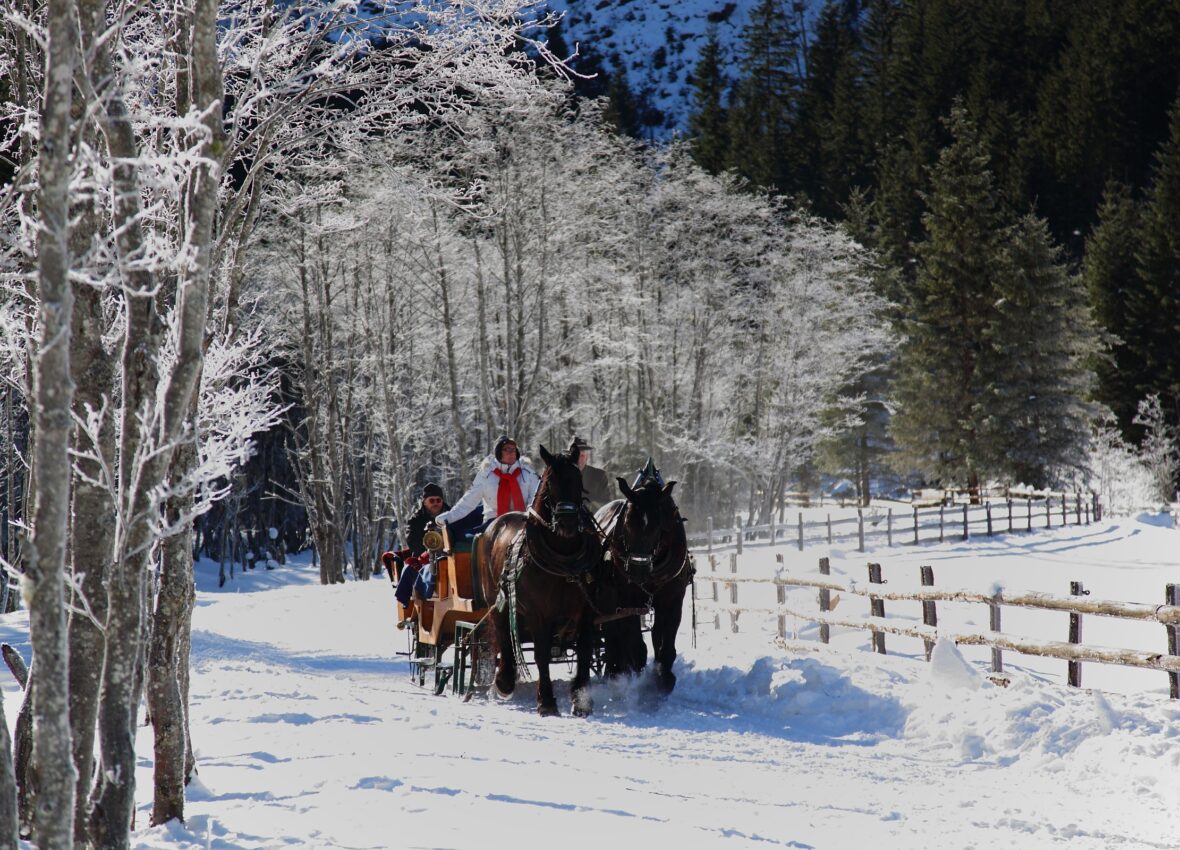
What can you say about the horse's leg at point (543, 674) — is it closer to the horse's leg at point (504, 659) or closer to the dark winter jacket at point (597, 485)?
the horse's leg at point (504, 659)

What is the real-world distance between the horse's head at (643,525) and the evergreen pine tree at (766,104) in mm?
48455

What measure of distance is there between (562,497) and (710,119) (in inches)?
2643

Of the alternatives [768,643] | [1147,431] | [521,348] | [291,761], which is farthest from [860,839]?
[1147,431]

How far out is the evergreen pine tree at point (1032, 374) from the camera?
143 feet

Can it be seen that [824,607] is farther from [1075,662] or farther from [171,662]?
[171,662]

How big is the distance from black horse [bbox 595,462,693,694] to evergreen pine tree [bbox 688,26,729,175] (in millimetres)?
57275

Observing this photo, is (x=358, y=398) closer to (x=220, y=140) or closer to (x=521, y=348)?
(x=521, y=348)

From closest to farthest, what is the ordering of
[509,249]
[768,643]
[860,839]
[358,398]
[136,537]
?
[136,537] < [860,839] < [768,643] < [509,249] < [358,398]

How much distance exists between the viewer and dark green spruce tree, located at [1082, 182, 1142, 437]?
53.4 metres

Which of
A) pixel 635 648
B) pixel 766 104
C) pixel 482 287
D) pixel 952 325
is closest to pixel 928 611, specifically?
pixel 635 648

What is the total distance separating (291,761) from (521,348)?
21.7 metres

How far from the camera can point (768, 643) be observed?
1293 centimetres

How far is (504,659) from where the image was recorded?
1027 centimetres

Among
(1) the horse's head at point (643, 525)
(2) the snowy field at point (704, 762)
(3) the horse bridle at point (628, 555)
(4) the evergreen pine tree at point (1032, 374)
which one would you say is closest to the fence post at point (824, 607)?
(2) the snowy field at point (704, 762)
